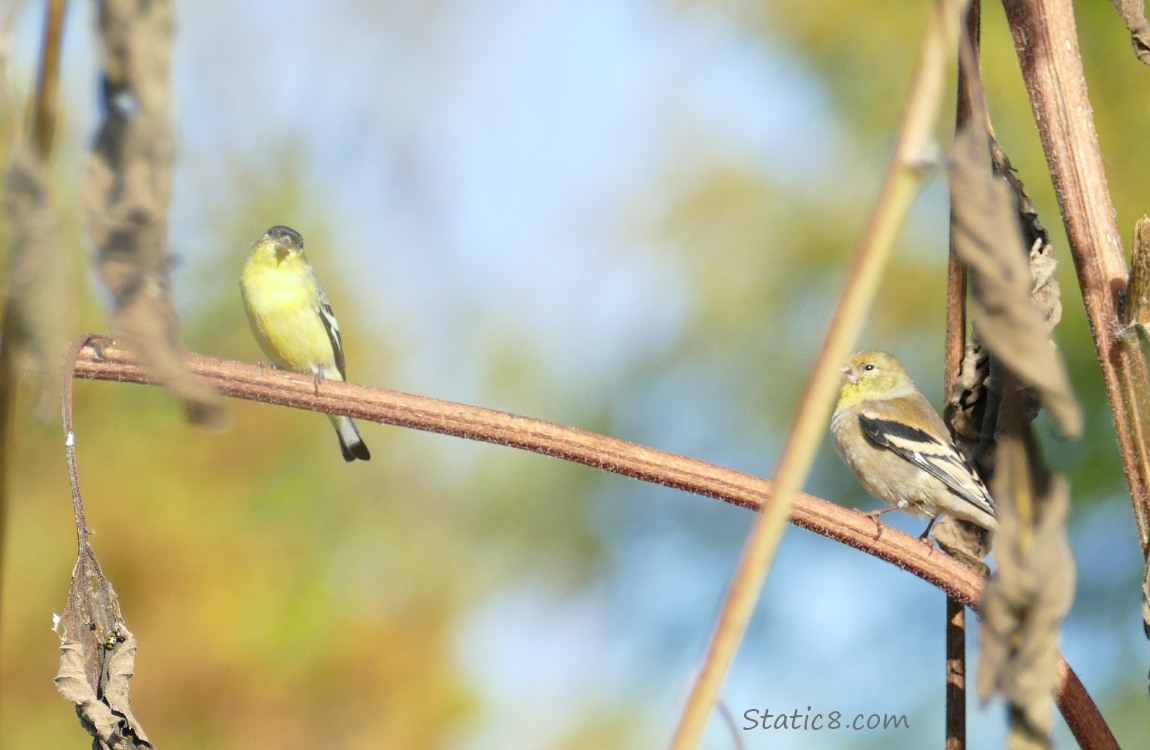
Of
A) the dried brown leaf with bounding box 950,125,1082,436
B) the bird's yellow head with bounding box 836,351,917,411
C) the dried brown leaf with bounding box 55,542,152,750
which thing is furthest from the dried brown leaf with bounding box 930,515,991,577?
the bird's yellow head with bounding box 836,351,917,411

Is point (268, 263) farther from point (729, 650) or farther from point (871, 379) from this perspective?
point (729, 650)

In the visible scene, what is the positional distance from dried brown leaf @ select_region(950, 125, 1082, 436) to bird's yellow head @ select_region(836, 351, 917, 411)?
3.16 meters

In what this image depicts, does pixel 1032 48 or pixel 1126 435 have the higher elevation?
pixel 1032 48

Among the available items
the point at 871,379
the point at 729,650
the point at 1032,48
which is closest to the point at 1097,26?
the point at 871,379

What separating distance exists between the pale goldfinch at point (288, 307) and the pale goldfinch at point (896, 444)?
5.98 feet

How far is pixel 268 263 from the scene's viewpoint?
147 inches

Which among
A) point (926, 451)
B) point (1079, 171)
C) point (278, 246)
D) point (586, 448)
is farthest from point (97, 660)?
point (278, 246)

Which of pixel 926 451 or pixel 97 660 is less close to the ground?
pixel 926 451

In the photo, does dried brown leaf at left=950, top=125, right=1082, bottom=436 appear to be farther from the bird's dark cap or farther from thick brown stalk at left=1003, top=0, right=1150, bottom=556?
the bird's dark cap

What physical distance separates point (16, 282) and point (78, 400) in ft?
18.6

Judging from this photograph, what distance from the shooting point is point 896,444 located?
10.7 feet

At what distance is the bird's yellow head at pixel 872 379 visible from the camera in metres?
3.64

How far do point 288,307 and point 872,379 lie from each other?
6.75ft

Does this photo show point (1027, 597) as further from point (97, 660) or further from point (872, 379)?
point (872, 379)
